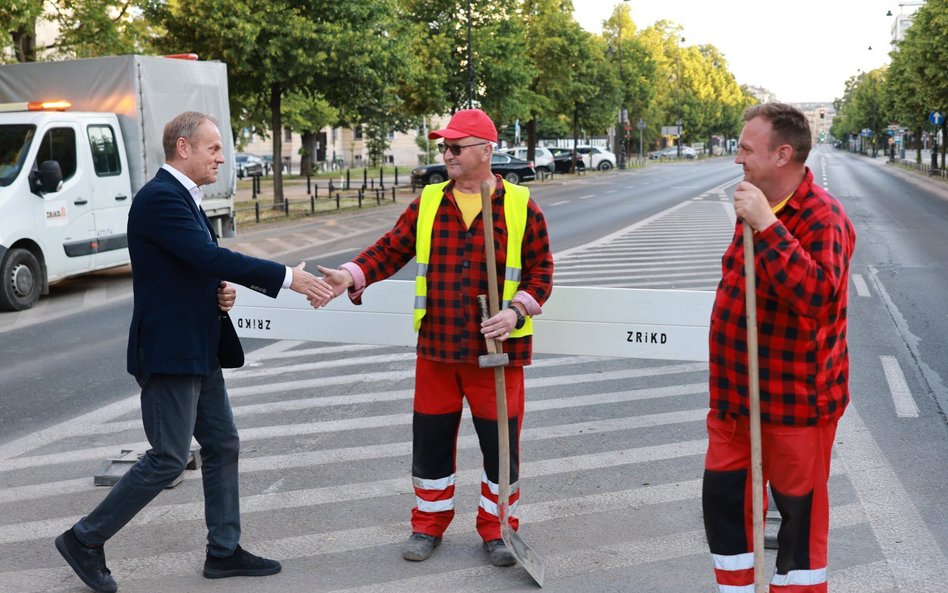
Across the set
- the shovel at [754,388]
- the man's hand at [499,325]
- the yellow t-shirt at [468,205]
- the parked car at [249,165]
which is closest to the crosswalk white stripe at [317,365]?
the yellow t-shirt at [468,205]

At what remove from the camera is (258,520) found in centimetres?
492

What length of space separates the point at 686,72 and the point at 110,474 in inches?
4545

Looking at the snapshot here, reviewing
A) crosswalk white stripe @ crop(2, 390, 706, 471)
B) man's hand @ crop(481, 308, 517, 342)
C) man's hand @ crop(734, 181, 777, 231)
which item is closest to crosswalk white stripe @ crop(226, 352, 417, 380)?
crosswalk white stripe @ crop(2, 390, 706, 471)

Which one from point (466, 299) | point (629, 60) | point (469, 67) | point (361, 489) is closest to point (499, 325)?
point (466, 299)

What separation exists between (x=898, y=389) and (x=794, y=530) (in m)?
4.86

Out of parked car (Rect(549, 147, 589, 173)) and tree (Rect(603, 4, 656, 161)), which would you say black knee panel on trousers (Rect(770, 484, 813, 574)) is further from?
tree (Rect(603, 4, 656, 161))

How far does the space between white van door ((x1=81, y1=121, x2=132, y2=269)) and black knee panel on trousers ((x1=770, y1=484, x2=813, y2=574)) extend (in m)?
11.2

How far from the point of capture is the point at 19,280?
11.6 meters

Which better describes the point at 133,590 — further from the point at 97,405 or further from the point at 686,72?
the point at 686,72

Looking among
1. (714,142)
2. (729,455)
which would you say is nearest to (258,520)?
(729,455)

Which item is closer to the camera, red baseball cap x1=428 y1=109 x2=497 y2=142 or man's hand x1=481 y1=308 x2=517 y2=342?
man's hand x1=481 y1=308 x2=517 y2=342

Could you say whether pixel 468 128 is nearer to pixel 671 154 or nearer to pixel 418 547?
pixel 418 547

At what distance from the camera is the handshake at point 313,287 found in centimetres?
404

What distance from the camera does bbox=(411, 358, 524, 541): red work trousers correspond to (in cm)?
425
